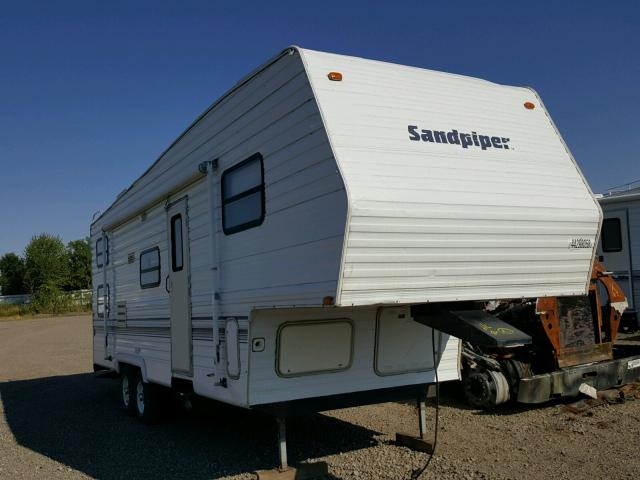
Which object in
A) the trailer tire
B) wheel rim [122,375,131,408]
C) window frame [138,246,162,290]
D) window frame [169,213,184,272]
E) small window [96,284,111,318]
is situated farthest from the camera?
small window [96,284,111,318]

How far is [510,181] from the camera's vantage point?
4941 mm

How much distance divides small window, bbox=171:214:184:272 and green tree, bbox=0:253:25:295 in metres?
63.6

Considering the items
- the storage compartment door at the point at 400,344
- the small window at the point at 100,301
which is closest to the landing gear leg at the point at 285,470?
the storage compartment door at the point at 400,344

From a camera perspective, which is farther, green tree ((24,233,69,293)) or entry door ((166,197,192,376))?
green tree ((24,233,69,293))

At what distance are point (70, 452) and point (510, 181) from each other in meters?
5.27

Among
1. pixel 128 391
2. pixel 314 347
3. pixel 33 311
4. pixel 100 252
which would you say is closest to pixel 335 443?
pixel 314 347

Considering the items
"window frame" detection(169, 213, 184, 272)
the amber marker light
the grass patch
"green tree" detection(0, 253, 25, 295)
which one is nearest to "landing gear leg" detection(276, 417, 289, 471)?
the amber marker light

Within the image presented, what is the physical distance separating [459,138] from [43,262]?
202 ft

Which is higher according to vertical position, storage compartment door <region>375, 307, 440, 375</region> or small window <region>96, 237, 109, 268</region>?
small window <region>96, 237, 109, 268</region>

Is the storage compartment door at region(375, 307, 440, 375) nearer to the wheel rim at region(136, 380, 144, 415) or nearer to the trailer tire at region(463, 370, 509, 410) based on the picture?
the trailer tire at region(463, 370, 509, 410)

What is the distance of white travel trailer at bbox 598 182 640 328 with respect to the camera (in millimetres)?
12352

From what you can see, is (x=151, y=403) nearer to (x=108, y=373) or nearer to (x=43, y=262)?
(x=108, y=373)

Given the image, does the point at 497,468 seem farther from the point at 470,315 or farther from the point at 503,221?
the point at 503,221

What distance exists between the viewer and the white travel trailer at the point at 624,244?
486 inches
